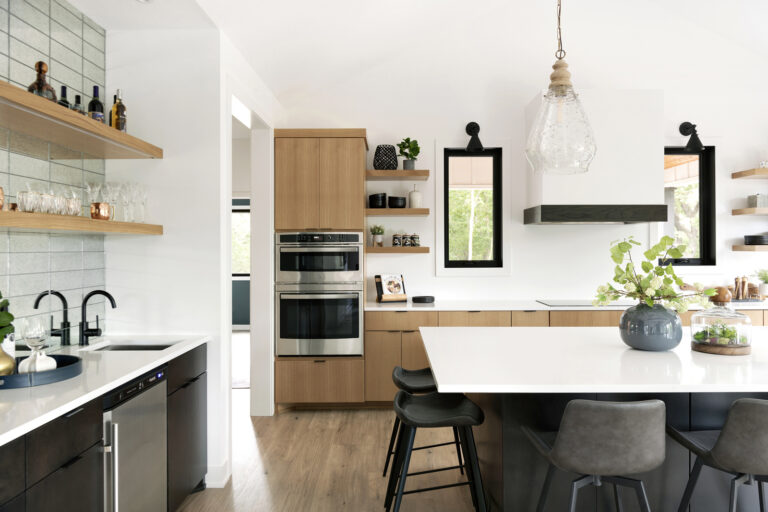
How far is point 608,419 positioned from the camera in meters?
1.70

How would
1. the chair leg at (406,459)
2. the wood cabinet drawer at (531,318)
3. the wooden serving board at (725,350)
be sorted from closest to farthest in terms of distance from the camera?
the chair leg at (406,459) < the wooden serving board at (725,350) < the wood cabinet drawer at (531,318)

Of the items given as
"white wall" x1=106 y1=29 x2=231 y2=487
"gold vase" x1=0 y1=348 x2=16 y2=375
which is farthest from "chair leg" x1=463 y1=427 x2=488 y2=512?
"gold vase" x1=0 y1=348 x2=16 y2=375

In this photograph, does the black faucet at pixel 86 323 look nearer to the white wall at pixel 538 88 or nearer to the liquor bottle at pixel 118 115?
the liquor bottle at pixel 118 115

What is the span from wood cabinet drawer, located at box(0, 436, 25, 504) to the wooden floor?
135cm

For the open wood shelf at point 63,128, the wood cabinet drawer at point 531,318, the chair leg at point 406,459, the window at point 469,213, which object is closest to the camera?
the open wood shelf at point 63,128

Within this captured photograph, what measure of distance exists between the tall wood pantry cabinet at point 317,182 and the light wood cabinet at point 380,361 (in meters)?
0.90

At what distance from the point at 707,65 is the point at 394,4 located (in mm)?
2965

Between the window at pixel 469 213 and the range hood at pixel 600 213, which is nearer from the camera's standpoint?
the range hood at pixel 600 213

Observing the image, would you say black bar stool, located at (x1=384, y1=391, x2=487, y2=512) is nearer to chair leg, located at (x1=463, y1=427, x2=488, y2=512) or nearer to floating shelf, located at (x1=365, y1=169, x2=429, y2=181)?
chair leg, located at (x1=463, y1=427, x2=488, y2=512)

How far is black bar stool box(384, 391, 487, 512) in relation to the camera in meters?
2.11

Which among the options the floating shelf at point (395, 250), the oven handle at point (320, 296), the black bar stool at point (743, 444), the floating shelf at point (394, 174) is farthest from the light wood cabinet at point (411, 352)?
the black bar stool at point (743, 444)

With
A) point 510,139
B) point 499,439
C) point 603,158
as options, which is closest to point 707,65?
point 603,158

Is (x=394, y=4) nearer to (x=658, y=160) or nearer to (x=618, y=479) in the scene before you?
(x=658, y=160)

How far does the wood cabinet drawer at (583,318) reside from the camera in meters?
4.13
